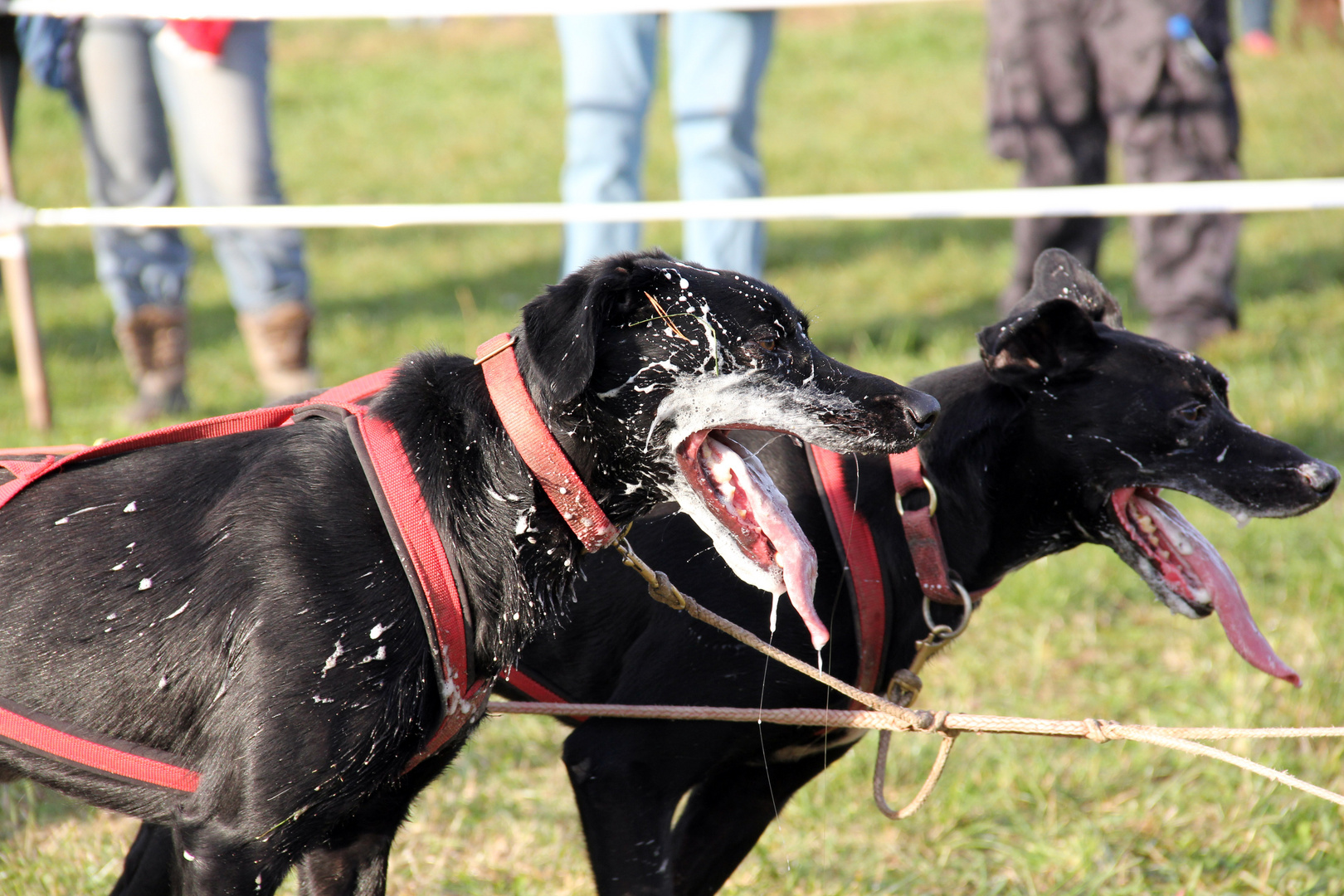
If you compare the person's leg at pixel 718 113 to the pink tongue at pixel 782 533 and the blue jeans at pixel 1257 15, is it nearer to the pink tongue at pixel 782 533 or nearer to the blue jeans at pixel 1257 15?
the pink tongue at pixel 782 533

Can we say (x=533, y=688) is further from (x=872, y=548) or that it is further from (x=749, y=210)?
(x=749, y=210)

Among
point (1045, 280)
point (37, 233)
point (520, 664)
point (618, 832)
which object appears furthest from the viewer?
point (37, 233)

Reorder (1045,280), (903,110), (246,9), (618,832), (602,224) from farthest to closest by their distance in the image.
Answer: (903,110) < (602,224) < (246,9) < (1045,280) < (618,832)

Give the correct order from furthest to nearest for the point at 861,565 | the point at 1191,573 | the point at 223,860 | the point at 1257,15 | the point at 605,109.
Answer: the point at 1257,15
the point at 605,109
the point at 1191,573
the point at 861,565
the point at 223,860

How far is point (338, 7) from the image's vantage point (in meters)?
4.71

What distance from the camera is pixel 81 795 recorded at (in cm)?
182

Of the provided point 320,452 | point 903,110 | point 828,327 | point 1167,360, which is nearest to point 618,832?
point 320,452

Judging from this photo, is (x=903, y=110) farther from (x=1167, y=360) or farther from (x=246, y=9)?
(x=1167, y=360)

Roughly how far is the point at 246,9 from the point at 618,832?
358cm

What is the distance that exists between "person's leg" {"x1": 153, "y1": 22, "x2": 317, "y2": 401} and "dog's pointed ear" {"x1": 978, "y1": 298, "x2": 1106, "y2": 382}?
10.8ft

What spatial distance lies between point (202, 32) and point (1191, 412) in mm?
3930

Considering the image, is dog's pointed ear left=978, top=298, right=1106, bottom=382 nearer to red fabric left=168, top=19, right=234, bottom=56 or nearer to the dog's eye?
the dog's eye

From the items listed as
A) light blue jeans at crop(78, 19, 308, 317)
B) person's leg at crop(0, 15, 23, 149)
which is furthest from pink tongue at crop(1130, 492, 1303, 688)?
person's leg at crop(0, 15, 23, 149)

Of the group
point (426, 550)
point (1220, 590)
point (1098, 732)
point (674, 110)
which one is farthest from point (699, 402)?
point (674, 110)
